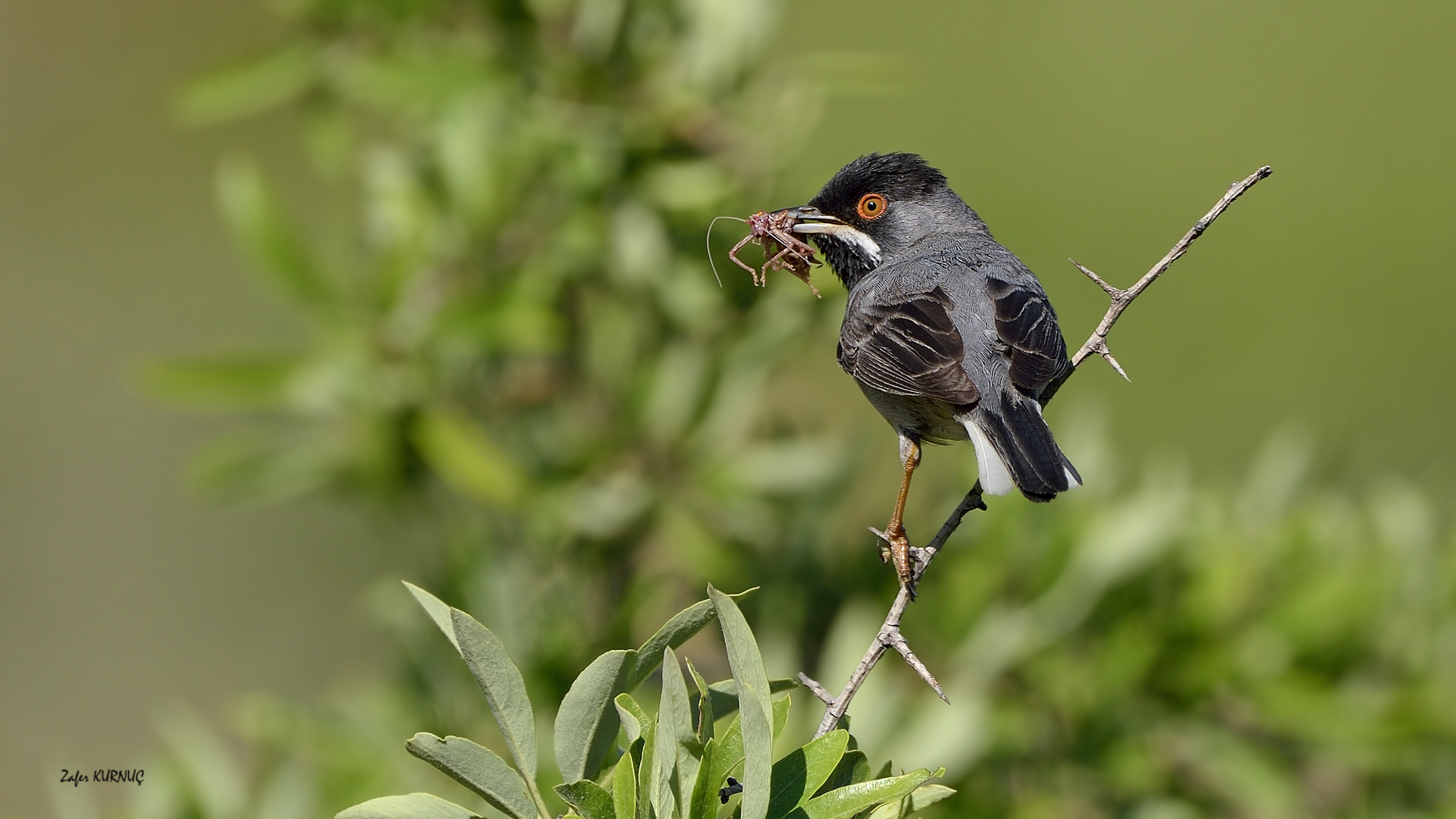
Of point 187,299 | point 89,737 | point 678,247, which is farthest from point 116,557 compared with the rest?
point 678,247

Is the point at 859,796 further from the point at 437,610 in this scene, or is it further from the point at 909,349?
the point at 909,349

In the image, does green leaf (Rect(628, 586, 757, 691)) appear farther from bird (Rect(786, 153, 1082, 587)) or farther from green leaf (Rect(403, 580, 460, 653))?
bird (Rect(786, 153, 1082, 587))

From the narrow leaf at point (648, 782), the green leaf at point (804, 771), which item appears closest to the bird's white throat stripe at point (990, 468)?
the green leaf at point (804, 771)

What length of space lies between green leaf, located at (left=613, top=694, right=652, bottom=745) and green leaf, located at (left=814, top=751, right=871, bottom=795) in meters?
0.18

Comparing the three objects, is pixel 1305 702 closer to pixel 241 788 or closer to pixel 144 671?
pixel 241 788

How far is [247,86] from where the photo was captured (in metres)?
2.89

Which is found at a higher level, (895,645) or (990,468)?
(990,468)

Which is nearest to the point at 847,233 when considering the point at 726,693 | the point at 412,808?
the point at 726,693

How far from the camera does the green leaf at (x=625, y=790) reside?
1.03m

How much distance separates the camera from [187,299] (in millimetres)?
6438

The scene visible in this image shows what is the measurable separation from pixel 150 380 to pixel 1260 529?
8.87ft

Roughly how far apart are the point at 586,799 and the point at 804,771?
198mm

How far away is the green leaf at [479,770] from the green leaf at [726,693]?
0.21m

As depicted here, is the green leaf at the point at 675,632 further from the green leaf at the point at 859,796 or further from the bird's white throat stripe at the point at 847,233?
the bird's white throat stripe at the point at 847,233
